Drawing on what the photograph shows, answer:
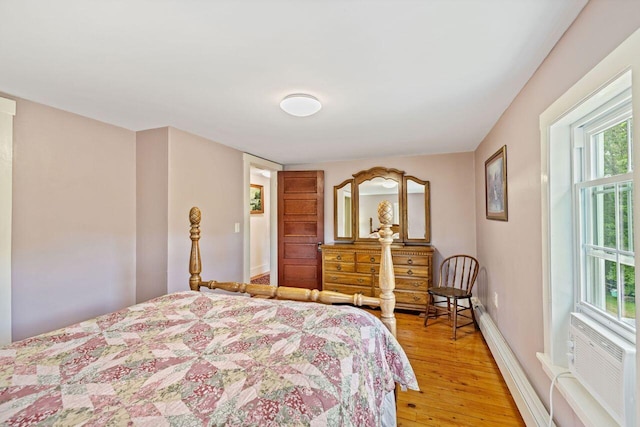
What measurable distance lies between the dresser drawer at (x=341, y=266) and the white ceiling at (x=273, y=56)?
2024mm

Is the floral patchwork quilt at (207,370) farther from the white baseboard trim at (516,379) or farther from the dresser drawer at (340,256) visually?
the dresser drawer at (340,256)

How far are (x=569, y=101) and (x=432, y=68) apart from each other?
0.67m

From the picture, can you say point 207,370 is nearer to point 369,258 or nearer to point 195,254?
point 195,254

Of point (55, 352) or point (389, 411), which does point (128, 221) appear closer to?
Answer: point (55, 352)

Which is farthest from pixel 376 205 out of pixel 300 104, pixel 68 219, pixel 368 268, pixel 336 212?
pixel 68 219

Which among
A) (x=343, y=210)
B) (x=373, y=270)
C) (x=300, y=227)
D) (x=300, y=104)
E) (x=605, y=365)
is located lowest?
(x=373, y=270)

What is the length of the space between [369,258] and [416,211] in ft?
3.14

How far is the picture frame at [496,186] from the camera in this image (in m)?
2.26

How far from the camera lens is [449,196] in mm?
3826

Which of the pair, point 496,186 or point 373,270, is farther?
point 373,270

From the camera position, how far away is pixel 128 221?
8.91ft

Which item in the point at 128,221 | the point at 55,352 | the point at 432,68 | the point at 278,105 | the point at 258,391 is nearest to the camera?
the point at 258,391

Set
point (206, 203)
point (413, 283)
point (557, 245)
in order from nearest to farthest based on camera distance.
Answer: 1. point (557, 245)
2. point (206, 203)
3. point (413, 283)

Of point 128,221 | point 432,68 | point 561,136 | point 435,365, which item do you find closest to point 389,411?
point 435,365
